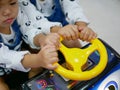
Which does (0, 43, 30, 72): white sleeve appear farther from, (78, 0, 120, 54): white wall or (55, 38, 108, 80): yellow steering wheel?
(78, 0, 120, 54): white wall

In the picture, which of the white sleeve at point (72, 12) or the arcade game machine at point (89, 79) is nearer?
the arcade game machine at point (89, 79)

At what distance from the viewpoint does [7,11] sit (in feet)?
2.45

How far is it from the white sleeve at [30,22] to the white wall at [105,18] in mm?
404

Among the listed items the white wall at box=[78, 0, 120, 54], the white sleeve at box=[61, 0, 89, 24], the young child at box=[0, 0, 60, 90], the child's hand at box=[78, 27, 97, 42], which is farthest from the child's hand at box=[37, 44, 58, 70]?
the white wall at box=[78, 0, 120, 54]

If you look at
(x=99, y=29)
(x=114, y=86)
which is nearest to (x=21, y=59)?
(x=114, y=86)

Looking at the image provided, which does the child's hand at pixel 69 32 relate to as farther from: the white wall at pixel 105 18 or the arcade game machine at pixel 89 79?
the white wall at pixel 105 18

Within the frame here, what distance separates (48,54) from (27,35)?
23cm

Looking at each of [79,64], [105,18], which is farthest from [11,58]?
[105,18]

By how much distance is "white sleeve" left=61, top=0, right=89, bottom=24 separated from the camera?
2.99 feet

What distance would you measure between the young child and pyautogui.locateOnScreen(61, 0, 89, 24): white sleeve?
17 cm

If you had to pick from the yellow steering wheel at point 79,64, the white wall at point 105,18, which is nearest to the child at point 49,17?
the yellow steering wheel at point 79,64

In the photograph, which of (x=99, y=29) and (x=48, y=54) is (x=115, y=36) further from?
(x=48, y=54)

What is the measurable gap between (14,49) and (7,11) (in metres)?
0.17

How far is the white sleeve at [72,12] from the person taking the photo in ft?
2.99
